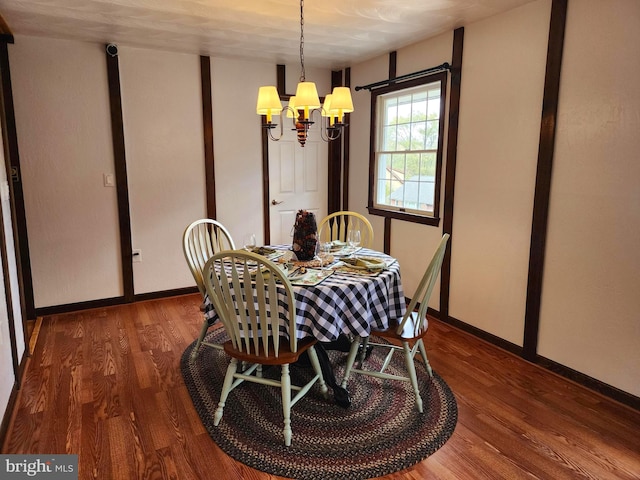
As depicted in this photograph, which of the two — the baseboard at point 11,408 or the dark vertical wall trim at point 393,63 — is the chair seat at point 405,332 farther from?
the dark vertical wall trim at point 393,63

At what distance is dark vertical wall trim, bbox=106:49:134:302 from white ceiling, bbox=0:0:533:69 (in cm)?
A: 29

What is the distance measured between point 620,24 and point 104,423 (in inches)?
135

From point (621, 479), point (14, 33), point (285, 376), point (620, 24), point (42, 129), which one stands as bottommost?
point (621, 479)

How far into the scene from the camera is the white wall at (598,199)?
2.29 metres

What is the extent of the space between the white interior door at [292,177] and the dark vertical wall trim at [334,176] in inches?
1.9

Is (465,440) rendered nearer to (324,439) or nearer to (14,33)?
(324,439)

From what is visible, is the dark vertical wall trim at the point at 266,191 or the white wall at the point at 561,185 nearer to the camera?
the white wall at the point at 561,185

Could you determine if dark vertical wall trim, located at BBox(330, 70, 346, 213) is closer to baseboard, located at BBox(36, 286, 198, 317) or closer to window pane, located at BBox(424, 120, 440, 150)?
window pane, located at BBox(424, 120, 440, 150)

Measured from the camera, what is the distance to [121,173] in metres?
3.84

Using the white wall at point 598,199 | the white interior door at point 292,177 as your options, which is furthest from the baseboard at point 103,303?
the white wall at point 598,199

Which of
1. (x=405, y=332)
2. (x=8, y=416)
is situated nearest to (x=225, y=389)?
(x=405, y=332)

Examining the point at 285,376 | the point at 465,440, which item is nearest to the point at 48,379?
the point at 285,376

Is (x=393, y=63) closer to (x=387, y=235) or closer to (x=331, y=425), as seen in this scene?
(x=387, y=235)

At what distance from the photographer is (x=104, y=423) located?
220 centimetres
